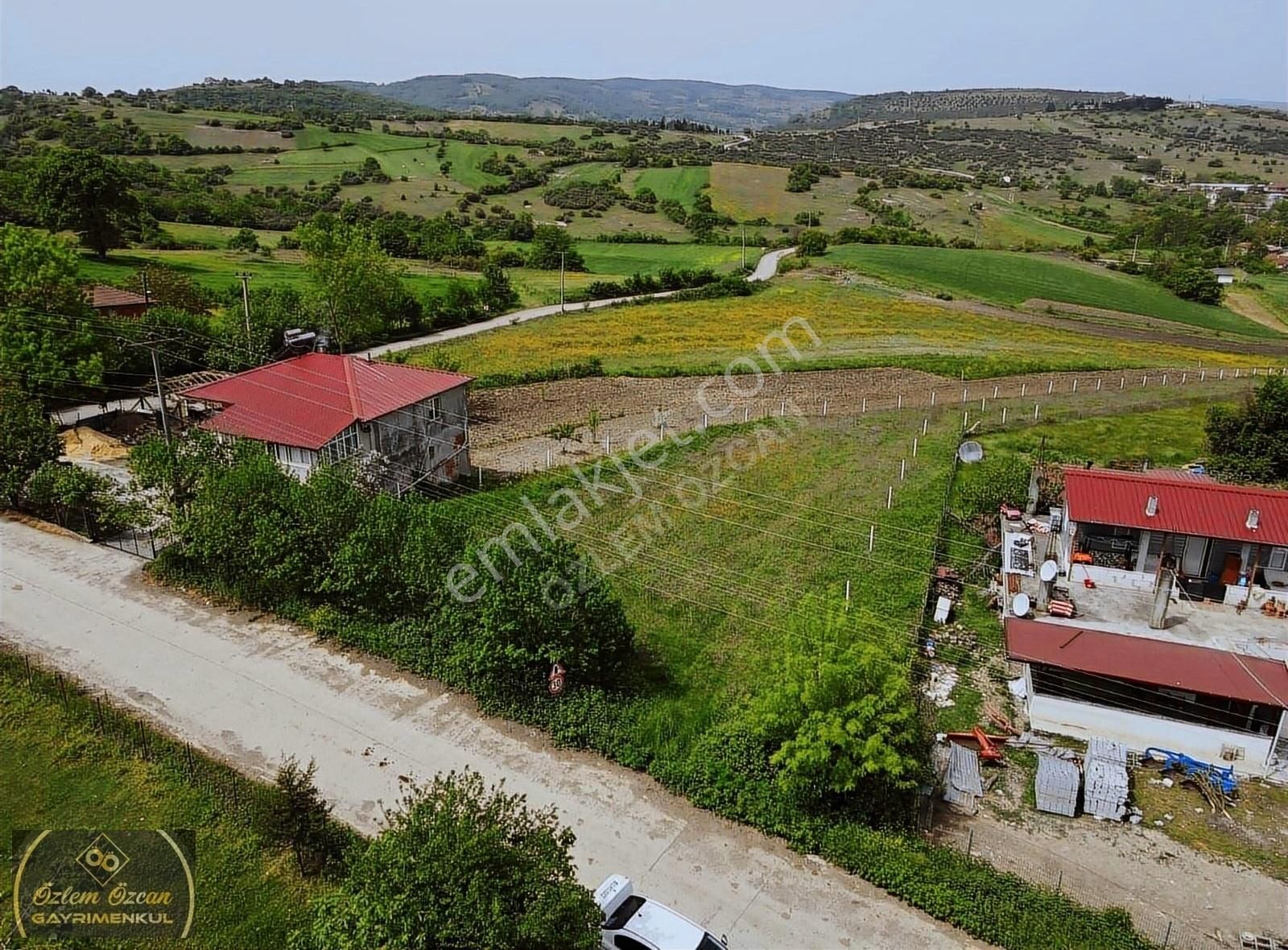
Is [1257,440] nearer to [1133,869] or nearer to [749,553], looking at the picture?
[749,553]

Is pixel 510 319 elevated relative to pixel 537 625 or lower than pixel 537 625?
lower

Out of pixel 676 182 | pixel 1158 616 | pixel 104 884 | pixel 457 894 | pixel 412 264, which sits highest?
pixel 676 182

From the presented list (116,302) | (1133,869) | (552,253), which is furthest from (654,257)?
(1133,869)

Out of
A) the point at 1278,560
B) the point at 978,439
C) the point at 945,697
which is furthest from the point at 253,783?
the point at 978,439

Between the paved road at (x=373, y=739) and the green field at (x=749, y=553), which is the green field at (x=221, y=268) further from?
the paved road at (x=373, y=739)

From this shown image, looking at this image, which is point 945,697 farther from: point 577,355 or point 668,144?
point 668,144

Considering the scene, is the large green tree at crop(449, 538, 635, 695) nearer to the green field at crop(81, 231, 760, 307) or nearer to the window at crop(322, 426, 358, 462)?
the window at crop(322, 426, 358, 462)

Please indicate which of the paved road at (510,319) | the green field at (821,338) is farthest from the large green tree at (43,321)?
the paved road at (510,319)
